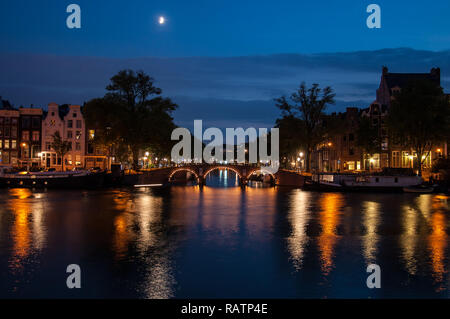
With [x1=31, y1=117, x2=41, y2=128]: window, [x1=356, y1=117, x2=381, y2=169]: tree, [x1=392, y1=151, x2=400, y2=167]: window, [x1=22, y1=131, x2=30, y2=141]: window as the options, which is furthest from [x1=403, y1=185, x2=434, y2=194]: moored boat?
[x1=22, y1=131, x2=30, y2=141]: window

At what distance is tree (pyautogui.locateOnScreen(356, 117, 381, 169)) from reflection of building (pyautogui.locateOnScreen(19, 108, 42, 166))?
208 ft

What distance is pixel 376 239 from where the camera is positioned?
25469mm

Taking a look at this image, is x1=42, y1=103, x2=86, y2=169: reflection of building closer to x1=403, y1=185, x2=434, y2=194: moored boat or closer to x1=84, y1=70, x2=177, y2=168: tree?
x1=84, y1=70, x2=177, y2=168: tree

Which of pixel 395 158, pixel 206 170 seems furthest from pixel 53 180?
pixel 395 158

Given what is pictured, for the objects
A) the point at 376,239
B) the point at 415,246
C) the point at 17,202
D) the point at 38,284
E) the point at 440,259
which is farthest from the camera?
the point at 17,202

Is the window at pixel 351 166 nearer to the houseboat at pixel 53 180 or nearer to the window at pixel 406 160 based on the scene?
the window at pixel 406 160

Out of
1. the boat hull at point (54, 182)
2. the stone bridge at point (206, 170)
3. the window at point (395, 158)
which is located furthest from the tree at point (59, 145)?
the window at point (395, 158)

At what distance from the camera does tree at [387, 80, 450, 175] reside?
2464 inches

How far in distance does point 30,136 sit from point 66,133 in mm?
7042

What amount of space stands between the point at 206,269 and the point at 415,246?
11665mm

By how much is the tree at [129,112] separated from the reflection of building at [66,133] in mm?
20449
